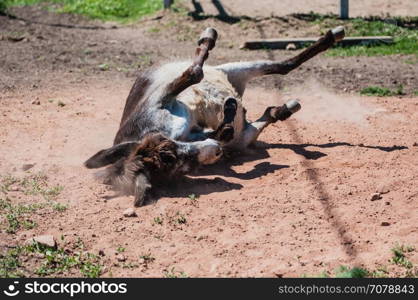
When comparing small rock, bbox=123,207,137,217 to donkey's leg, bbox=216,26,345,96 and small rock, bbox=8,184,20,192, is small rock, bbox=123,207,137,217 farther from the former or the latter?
donkey's leg, bbox=216,26,345,96

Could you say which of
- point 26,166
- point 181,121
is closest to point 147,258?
point 181,121

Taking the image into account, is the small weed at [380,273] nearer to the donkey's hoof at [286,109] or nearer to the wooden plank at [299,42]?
the donkey's hoof at [286,109]

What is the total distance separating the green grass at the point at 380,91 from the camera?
8.62m

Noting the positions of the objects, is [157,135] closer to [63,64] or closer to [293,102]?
[293,102]

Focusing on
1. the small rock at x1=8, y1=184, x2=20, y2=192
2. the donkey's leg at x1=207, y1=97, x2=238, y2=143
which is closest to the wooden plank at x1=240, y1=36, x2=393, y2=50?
the donkey's leg at x1=207, y1=97, x2=238, y2=143

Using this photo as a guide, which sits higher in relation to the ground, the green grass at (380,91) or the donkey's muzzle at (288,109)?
the donkey's muzzle at (288,109)

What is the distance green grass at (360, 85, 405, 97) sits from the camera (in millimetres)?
8617

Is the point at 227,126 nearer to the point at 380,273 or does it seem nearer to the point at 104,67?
the point at 380,273

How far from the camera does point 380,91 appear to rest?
28.6 ft

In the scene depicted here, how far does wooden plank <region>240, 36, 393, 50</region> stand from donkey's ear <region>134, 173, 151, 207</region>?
236 inches

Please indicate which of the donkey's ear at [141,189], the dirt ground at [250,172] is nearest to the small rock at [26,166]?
the dirt ground at [250,172]

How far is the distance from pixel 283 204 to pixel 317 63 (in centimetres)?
525

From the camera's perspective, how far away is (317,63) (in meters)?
10.3

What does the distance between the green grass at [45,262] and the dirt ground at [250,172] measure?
0.12 meters
